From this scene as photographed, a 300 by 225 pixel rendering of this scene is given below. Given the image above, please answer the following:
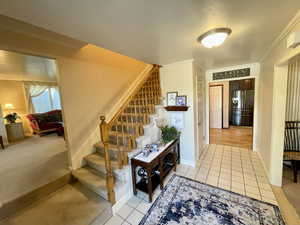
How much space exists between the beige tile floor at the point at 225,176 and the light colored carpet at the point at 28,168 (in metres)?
1.43

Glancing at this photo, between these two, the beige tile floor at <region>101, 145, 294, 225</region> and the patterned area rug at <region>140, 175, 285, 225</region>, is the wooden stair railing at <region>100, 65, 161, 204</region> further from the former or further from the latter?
the patterned area rug at <region>140, 175, 285, 225</region>

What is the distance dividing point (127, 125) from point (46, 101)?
646 centimetres

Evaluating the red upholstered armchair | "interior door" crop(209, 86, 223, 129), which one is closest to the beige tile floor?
"interior door" crop(209, 86, 223, 129)

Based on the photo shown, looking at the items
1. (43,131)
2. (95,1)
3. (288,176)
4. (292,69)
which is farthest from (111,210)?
(43,131)

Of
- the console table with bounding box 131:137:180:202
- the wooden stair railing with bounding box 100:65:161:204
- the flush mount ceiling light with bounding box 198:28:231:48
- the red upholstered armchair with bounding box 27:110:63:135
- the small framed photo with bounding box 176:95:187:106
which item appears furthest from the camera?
the red upholstered armchair with bounding box 27:110:63:135

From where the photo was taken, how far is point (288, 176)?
7.63 ft

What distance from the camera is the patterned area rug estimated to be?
1.57 m

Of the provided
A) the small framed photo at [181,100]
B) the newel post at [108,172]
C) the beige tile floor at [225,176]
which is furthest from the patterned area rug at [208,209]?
the small framed photo at [181,100]

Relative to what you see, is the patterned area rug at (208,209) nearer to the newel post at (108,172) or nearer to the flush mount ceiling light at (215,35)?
the newel post at (108,172)

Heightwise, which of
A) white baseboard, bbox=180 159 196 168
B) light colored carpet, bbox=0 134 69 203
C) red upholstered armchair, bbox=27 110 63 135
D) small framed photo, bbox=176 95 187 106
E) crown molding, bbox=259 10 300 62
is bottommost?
white baseboard, bbox=180 159 196 168

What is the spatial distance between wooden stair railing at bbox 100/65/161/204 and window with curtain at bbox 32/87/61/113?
572 cm

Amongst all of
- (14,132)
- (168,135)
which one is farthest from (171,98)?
(14,132)

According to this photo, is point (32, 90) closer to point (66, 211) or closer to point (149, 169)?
point (66, 211)

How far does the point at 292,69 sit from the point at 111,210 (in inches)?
159
